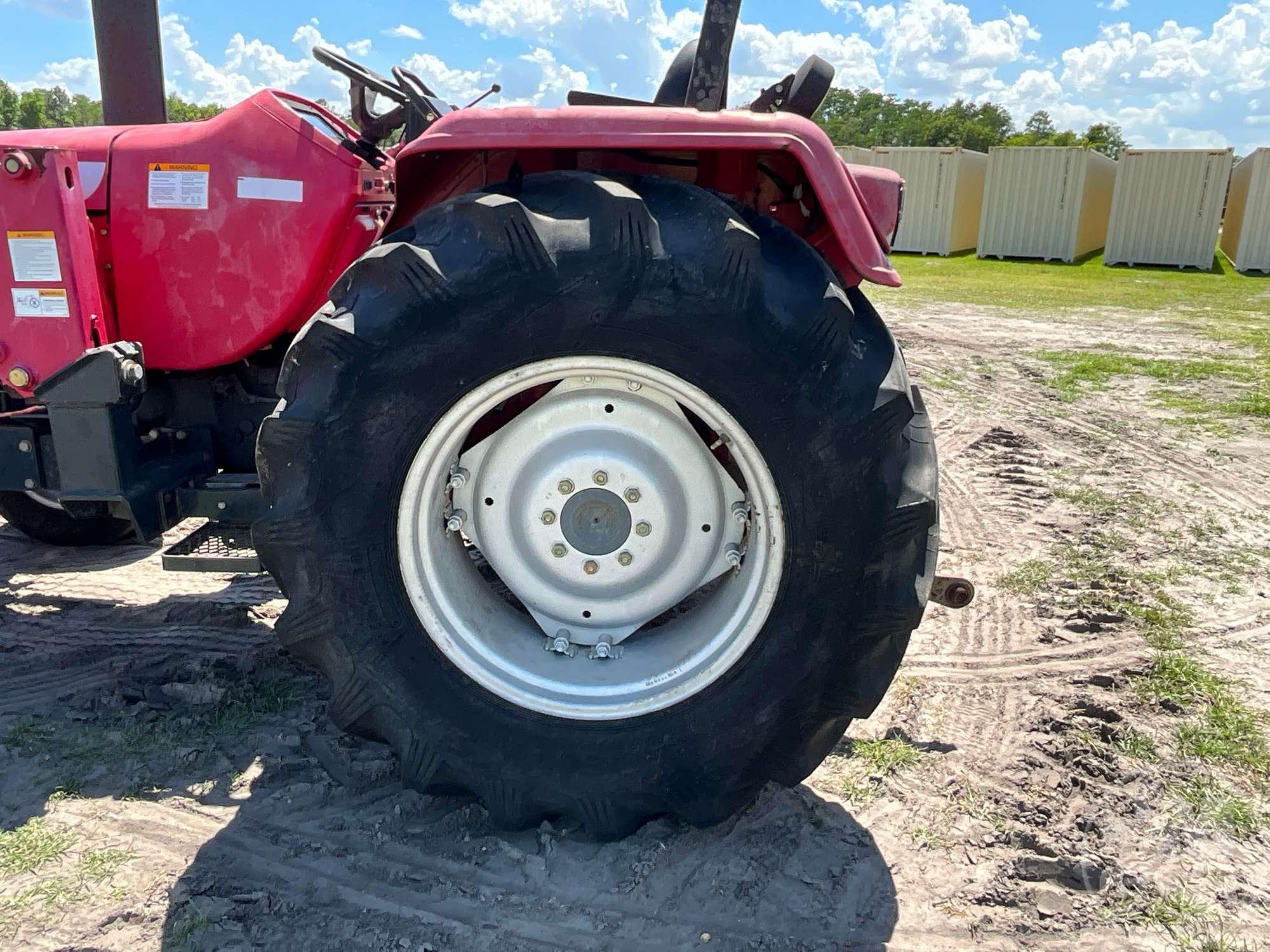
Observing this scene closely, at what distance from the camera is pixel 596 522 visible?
7.37 feet

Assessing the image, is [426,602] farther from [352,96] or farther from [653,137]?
[352,96]

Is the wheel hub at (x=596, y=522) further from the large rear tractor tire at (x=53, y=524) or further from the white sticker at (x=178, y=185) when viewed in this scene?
the large rear tractor tire at (x=53, y=524)

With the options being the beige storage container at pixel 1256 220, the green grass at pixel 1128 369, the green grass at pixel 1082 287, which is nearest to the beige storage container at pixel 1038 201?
the green grass at pixel 1082 287

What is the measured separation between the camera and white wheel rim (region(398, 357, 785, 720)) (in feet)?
6.98

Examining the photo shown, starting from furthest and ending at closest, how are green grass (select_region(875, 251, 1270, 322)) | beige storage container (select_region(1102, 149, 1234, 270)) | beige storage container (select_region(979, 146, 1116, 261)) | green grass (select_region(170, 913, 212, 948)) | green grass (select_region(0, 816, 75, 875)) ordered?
1. beige storage container (select_region(979, 146, 1116, 261))
2. beige storage container (select_region(1102, 149, 1234, 270))
3. green grass (select_region(875, 251, 1270, 322))
4. green grass (select_region(0, 816, 75, 875))
5. green grass (select_region(170, 913, 212, 948))

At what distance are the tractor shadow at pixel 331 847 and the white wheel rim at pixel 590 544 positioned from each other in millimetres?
376

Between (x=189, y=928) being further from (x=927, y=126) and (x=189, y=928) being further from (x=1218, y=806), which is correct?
(x=927, y=126)

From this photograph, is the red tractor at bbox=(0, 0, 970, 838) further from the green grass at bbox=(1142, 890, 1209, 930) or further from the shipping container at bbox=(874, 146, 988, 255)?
the shipping container at bbox=(874, 146, 988, 255)

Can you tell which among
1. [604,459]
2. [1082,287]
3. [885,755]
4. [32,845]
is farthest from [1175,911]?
[1082,287]

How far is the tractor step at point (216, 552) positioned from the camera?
103 inches

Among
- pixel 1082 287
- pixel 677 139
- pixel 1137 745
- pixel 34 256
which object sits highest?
pixel 677 139

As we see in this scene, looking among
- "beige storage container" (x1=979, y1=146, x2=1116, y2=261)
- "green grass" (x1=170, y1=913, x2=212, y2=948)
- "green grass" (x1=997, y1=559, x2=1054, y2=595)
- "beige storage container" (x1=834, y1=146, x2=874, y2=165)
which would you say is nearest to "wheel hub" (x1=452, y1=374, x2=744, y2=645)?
"green grass" (x1=170, y1=913, x2=212, y2=948)

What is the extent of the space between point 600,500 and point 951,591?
0.94 m

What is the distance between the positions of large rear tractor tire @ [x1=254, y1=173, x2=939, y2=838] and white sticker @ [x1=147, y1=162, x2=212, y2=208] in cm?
103
